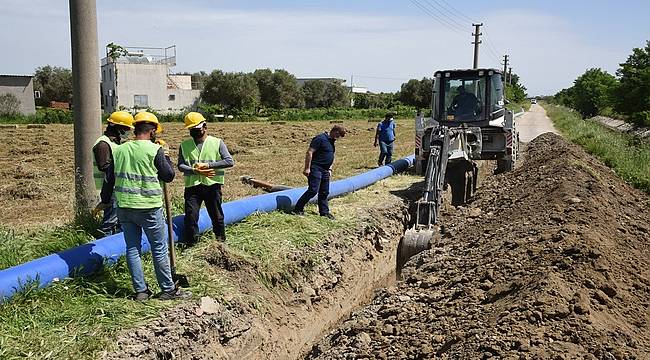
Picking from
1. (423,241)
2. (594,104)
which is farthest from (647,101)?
(594,104)

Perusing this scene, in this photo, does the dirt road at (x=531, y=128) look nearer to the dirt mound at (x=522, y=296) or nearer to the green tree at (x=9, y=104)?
the dirt mound at (x=522, y=296)

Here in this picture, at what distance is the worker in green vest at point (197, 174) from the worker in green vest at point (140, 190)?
116 cm

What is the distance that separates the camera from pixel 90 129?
637cm

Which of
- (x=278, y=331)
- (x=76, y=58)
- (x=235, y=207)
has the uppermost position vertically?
(x=76, y=58)

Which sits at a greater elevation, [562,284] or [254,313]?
[562,284]

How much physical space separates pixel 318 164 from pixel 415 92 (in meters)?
71.0

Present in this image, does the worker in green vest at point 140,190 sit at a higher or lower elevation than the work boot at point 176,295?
A: higher

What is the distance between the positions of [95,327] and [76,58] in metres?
3.04

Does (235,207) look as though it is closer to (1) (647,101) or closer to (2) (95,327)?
(2) (95,327)

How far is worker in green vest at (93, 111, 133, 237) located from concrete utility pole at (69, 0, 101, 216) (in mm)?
417

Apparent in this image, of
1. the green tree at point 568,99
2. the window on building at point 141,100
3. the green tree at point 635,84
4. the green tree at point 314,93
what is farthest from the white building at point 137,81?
the green tree at point 568,99

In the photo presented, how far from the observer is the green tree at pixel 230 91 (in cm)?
6419

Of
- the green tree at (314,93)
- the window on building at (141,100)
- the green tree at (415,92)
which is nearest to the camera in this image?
the window on building at (141,100)

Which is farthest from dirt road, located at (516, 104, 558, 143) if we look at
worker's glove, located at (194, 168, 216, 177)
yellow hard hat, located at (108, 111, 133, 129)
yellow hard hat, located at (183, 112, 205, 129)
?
yellow hard hat, located at (108, 111, 133, 129)
